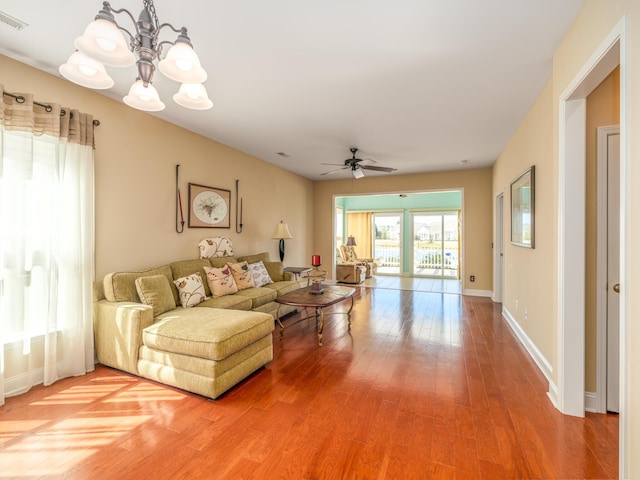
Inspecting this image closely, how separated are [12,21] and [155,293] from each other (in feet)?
7.38

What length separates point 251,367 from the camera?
2600 millimetres

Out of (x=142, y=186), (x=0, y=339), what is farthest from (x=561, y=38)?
(x=0, y=339)

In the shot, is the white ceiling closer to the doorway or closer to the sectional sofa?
the doorway

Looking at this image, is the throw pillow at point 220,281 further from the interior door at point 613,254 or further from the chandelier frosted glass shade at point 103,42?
the interior door at point 613,254

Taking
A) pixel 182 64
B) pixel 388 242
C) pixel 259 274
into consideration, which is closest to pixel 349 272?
pixel 388 242

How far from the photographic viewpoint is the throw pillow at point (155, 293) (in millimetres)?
2855

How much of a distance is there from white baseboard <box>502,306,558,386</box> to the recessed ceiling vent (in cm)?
458

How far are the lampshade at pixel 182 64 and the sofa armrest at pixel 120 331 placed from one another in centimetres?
199

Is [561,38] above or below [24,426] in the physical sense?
above

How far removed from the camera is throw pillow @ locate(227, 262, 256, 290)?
4.15 metres

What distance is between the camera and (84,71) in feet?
5.13

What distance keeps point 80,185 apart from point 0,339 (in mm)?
1352

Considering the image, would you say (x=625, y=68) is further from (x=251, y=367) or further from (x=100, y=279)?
(x=100, y=279)

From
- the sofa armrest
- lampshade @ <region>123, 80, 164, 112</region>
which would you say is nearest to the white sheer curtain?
the sofa armrest
